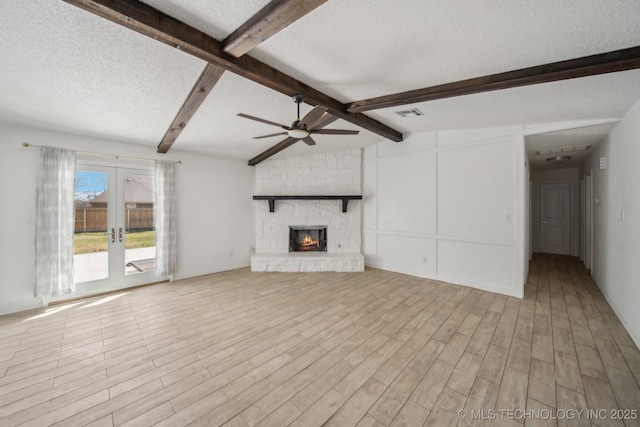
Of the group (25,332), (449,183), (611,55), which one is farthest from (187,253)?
(611,55)

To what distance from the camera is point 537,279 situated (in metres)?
4.35

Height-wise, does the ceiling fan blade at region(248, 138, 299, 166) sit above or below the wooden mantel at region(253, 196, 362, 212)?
above

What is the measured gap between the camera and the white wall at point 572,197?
6.12 m

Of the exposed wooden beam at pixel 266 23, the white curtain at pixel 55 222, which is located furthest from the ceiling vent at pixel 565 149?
the white curtain at pixel 55 222

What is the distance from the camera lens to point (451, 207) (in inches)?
164

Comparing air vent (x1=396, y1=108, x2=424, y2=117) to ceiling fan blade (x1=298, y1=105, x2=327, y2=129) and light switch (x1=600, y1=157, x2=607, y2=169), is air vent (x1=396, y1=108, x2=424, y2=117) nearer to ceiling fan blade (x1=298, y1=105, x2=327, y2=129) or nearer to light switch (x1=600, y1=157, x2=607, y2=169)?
ceiling fan blade (x1=298, y1=105, x2=327, y2=129)

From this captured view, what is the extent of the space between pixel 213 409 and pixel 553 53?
362 cm

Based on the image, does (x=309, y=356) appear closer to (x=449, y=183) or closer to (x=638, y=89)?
(x=449, y=183)

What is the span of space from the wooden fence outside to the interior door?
31.6 feet

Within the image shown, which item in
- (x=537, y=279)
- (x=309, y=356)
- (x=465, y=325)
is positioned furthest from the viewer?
(x=537, y=279)

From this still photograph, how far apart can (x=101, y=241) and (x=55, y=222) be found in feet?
2.00

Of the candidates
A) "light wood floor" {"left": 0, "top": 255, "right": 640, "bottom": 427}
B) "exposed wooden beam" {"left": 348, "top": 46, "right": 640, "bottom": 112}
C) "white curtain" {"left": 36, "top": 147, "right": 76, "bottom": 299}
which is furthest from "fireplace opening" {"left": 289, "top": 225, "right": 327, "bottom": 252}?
"white curtain" {"left": 36, "top": 147, "right": 76, "bottom": 299}

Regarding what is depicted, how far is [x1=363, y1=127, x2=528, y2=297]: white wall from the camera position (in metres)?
3.59

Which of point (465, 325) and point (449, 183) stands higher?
point (449, 183)
